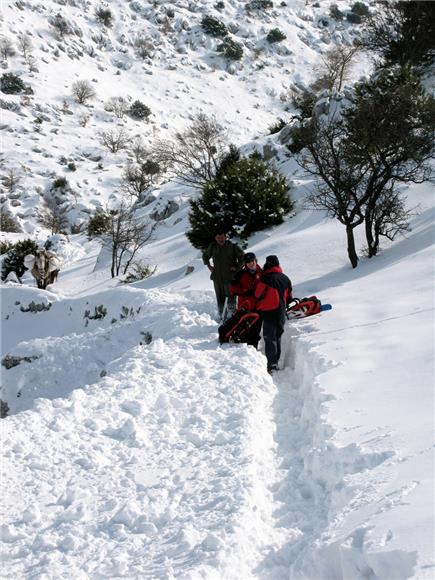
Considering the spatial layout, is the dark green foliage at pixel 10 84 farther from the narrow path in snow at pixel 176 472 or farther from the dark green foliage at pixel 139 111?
the narrow path in snow at pixel 176 472

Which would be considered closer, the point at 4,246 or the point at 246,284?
the point at 246,284

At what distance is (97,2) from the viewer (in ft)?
168

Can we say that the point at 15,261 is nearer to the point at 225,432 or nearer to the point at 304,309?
the point at 304,309

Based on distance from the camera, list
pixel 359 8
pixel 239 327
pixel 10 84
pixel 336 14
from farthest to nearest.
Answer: pixel 336 14 < pixel 359 8 < pixel 10 84 < pixel 239 327

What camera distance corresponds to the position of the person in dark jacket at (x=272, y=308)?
22.4 feet

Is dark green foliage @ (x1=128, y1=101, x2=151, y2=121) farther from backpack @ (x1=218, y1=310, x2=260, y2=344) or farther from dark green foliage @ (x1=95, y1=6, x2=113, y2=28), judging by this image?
backpack @ (x1=218, y1=310, x2=260, y2=344)

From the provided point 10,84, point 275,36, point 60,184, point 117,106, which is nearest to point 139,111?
point 117,106

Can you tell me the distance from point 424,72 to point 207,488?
976 inches

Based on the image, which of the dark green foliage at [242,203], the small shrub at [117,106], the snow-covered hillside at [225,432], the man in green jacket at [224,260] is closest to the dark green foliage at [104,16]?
the small shrub at [117,106]

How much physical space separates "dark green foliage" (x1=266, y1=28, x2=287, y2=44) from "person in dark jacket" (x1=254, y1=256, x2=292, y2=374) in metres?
52.9

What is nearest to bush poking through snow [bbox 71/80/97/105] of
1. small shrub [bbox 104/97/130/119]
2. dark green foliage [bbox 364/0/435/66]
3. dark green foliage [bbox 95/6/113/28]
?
small shrub [bbox 104/97/130/119]

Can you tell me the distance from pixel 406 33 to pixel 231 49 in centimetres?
3079

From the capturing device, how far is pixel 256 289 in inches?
272

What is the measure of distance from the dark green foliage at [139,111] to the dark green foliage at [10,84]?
28.4 ft
